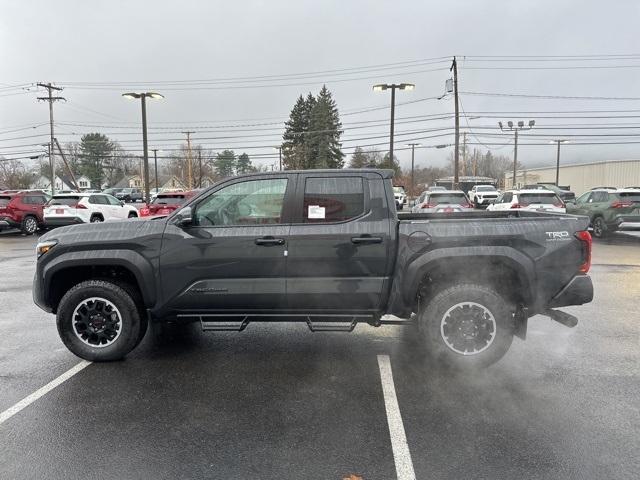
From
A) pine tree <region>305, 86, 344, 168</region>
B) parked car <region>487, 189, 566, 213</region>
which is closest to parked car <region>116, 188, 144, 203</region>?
pine tree <region>305, 86, 344, 168</region>

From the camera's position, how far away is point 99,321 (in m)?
4.76

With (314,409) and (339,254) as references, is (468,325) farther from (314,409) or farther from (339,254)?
(314,409)

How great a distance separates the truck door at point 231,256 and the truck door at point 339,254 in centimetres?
14

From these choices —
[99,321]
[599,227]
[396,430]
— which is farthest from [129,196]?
[396,430]

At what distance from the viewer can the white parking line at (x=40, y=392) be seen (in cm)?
372

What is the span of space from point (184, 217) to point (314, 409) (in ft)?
6.93

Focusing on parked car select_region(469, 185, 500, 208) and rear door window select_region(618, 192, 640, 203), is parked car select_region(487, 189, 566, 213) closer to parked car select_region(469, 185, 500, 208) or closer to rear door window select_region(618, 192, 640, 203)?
rear door window select_region(618, 192, 640, 203)

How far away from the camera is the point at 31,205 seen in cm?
1920

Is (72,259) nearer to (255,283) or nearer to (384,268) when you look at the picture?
(255,283)

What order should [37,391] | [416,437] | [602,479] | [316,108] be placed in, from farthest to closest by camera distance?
[316,108], [37,391], [416,437], [602,479]

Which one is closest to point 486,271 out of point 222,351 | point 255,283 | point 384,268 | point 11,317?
point 384,268

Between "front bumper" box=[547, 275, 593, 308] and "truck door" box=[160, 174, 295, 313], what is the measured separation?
8.58 feet

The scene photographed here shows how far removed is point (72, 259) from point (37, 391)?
1218mm

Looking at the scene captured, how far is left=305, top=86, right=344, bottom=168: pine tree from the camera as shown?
231 ft
